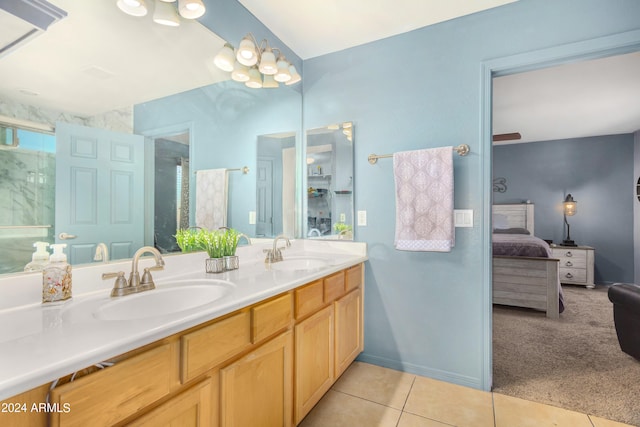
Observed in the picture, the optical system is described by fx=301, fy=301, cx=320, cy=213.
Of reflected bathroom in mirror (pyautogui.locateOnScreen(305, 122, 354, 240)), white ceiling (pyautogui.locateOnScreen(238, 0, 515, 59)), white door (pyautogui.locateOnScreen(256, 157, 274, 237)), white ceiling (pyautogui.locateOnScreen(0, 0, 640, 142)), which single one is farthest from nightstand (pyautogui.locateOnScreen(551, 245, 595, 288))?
white door (pyautogui.locateOnScreen(256, 157, 274, 237))

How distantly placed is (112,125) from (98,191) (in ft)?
0.96

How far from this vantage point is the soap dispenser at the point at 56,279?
102 cm

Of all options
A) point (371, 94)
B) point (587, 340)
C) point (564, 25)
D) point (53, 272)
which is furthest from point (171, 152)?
point (587, 340)

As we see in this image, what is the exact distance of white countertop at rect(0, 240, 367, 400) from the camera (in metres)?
0.63

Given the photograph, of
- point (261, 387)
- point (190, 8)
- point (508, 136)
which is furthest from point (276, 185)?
point (508, 136)

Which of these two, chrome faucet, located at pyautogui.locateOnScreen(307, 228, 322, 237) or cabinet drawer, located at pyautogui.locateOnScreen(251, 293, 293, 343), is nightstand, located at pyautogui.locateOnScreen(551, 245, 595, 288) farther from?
cabinet drawer, located at pyautogui.locateOnScreen(251, 293, 293, 343)

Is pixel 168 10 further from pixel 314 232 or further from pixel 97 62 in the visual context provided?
pixel 314 232

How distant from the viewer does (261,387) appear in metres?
1.21

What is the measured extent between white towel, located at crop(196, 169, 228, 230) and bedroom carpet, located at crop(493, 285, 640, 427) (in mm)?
2081

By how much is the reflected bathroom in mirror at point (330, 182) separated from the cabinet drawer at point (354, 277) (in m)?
0.29

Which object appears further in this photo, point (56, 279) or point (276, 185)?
point (276, 185)

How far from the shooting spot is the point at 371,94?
2279 mm

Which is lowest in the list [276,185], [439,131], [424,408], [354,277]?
[424,408]

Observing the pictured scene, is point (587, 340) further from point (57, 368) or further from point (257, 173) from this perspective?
point (57, 368)
